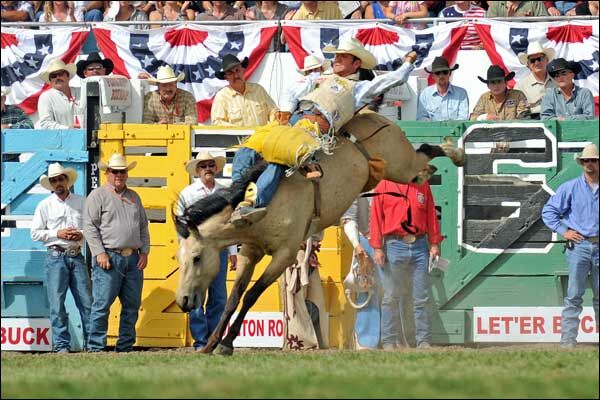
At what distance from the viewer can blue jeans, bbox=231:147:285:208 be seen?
11.1m

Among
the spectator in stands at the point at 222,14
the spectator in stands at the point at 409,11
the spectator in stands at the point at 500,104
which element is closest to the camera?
the spectator in stands at the point at 500,104

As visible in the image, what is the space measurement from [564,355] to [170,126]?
18.0ft

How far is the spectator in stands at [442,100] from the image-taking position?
14.8 metres

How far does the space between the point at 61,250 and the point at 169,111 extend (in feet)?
6.61

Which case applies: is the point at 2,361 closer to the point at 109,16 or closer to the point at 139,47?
the point at 139,47

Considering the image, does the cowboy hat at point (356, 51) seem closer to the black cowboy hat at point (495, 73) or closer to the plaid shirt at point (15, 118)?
the black cowboy hat at point (495, 73)

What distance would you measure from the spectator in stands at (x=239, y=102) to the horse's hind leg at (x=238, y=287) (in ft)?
10.9

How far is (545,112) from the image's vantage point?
14.5 m

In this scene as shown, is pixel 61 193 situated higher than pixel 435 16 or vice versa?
pixel 435 16

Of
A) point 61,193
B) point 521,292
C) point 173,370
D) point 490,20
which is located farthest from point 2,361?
point 490,20

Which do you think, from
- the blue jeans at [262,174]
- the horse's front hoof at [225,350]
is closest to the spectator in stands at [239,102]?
the blue jeans at [262,174]

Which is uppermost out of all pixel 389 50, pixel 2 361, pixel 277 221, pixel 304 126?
pixel 389 50

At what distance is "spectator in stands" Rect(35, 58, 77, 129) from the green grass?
4008mm

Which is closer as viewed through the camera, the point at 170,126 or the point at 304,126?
the point at 304,126
